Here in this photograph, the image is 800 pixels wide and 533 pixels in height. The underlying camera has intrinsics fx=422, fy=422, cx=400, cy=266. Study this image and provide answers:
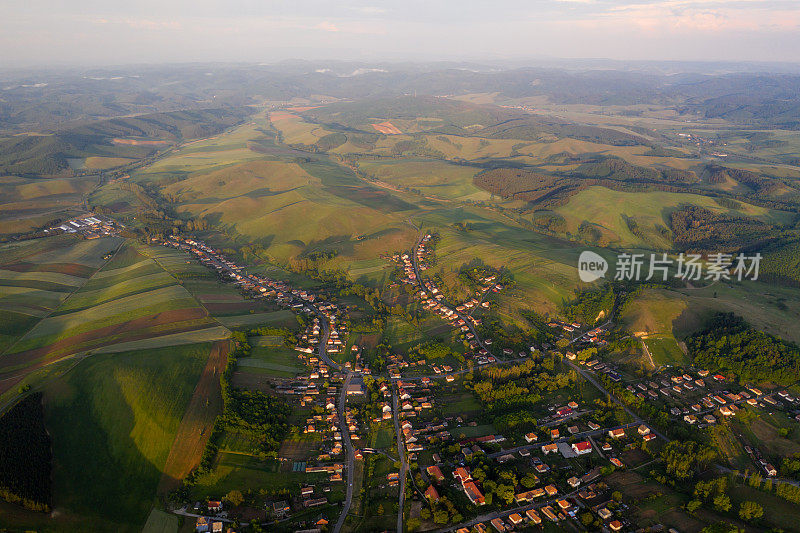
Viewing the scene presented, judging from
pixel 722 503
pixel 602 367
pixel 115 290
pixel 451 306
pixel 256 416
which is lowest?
pixel 256 416

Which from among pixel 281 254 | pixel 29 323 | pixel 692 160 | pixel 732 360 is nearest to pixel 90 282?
pixel 29 323

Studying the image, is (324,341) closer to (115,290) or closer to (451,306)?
(451,306)

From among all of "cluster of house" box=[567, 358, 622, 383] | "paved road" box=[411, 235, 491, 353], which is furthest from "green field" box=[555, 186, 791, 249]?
"cluster of house" box=[567, 358, 622, 383]

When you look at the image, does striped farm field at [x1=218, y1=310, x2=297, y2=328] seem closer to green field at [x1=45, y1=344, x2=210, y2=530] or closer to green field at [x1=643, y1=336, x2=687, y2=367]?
green field at [x1=45, y1=344, x2=210, y2=530]

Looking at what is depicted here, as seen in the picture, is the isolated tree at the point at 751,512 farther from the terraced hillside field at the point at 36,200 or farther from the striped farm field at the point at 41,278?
the terraced hillside field at the point at 36,200

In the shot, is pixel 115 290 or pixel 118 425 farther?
pixel 115 290

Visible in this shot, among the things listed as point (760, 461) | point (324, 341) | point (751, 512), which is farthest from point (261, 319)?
point (760, 461)

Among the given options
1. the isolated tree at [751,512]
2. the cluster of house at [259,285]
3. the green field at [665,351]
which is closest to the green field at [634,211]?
the green field at [665,351]
